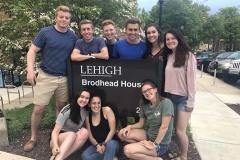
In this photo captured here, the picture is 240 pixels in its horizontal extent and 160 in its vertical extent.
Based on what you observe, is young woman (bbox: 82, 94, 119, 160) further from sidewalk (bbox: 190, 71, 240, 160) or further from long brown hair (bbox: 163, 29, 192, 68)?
sidewalk (bbox: 190, 71, 240, 160)

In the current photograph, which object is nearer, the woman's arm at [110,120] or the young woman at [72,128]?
the young woman at [72,128]

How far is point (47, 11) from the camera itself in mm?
5902

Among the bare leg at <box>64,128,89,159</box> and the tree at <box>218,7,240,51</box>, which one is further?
the tree at <box>218,7,240,51</box>

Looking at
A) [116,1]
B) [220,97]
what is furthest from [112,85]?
[220,97]

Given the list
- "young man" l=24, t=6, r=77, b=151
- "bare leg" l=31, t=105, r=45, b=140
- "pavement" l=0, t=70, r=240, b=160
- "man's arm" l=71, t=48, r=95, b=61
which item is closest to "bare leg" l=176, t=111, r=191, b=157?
"pavement" l=0, t=70, r=240, b=160

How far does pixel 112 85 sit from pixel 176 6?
30.3 meters

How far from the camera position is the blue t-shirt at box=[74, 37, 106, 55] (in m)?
3.91

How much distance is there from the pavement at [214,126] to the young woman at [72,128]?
640 mm

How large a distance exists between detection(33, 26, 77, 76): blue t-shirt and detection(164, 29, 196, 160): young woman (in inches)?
54.4

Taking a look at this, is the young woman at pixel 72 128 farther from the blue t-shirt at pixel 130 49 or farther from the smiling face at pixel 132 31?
the smiling face at pixel 132 31

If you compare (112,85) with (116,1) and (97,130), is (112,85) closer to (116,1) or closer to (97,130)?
(97,130)

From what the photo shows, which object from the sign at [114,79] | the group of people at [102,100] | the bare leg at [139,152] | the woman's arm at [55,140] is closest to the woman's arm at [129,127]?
the group of people at [102,100]

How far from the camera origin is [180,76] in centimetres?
353

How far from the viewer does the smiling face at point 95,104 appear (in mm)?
3668
